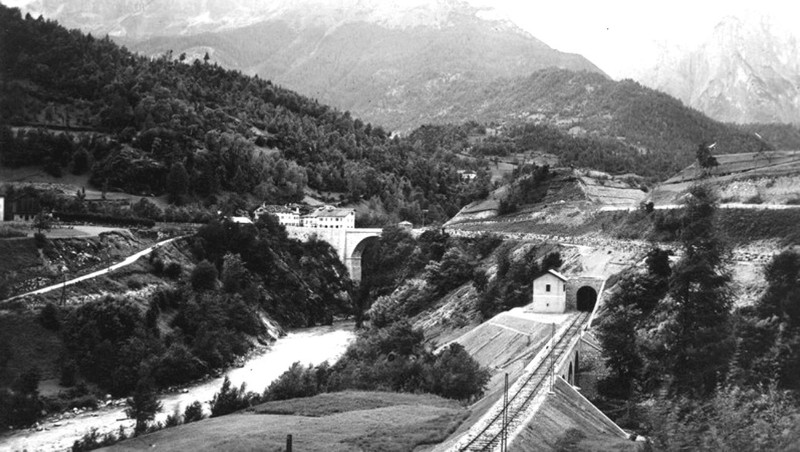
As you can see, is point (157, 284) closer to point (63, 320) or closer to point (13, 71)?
point (63, 320)

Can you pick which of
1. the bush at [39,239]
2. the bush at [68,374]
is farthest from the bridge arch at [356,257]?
the bush at [68,374]

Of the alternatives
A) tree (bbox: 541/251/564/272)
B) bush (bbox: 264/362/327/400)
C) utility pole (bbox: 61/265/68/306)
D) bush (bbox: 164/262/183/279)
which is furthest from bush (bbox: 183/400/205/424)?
tree (bbox: 541/251/564/272)

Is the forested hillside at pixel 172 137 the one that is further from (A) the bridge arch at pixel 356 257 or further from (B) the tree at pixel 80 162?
(A) the bridge arch at pixel 356 257

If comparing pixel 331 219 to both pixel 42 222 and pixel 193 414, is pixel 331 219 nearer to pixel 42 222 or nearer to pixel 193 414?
pixel 42 222

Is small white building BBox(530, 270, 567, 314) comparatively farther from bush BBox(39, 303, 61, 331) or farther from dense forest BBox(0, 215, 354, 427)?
bush BBox(39, 303, 61, 331)

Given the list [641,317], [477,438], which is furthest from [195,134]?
[477,438]

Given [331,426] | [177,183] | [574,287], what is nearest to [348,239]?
[177,183]
